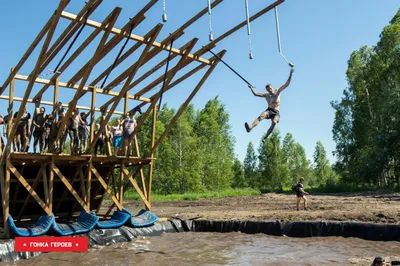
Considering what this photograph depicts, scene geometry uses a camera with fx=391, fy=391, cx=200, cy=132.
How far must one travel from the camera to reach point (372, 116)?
34.6m

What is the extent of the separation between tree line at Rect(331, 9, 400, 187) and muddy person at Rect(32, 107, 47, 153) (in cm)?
2615

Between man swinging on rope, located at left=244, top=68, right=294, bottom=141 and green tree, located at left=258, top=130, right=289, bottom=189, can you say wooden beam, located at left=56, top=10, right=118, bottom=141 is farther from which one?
green tree, located at left=258, top=130, right=289, bottom=189

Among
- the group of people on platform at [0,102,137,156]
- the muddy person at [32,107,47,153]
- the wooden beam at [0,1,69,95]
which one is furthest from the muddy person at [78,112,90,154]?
the wooden beam at [0,1,69,95]

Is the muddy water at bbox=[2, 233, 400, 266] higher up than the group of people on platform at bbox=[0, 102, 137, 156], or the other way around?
the group of people on platform at bbox=[0, 102, 137, 156]

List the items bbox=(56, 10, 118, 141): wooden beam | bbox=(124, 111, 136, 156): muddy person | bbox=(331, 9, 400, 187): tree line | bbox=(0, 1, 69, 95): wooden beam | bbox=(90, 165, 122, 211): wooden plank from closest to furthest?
bbox=(0, 1, 69, 95): wooden beam
bbox=(56, 10, 118, 141): wooden beam
bbox=(90, 165, 122, 211): wooden plank
bbox=(124, 111, 136, 156): muddy person
bbox=(331, 9, 400, 187): tree line

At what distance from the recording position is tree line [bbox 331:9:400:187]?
30.5 metres

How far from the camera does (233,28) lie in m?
10.7

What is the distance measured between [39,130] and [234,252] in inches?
262

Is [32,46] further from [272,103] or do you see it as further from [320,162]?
[320,162]

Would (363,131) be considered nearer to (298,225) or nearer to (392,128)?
(392,128)

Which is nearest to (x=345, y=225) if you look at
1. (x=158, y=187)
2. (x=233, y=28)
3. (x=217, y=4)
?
(x=233, y=28)

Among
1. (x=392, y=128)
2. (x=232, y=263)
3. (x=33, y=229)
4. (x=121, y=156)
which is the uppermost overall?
(x=392, y=128)

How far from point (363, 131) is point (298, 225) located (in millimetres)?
26498

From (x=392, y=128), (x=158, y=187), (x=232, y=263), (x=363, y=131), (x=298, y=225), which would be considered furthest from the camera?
→ (x=158, y=187)
